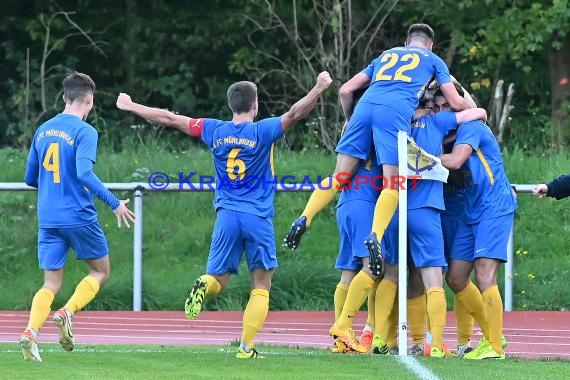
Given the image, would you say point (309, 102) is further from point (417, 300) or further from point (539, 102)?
point (539, 102)

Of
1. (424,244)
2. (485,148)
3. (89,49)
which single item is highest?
(89,49)

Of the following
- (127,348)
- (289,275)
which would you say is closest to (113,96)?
(289,275)

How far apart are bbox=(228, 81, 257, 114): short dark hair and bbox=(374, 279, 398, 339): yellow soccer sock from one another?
→ 1.67 m

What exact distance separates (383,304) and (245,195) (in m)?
1.35

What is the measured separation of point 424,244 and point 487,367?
4.06ft

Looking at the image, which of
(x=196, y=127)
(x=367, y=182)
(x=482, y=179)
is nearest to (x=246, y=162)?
(x=196, y=127)

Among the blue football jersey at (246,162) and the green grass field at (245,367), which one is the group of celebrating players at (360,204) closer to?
the blue football jersey at (246,162)

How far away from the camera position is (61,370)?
8641 mm

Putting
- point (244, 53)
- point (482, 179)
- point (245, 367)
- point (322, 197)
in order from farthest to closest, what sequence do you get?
point (244, 53) → point (322, 197) → point (482, 179) → point (245, 367)

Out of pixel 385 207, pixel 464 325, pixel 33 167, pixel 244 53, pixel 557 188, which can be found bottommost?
pixel 464 325

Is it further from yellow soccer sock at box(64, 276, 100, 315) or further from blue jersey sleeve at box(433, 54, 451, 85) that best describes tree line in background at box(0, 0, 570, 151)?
yellow soccer sock at box(64, 276, 100, 315)

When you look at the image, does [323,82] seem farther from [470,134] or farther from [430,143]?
[470,134]

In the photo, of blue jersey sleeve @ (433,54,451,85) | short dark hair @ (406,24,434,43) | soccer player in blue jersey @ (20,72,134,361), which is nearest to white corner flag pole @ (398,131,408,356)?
blue jersey sleeve @ (433,54,451,85)

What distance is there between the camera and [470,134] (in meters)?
9.94
